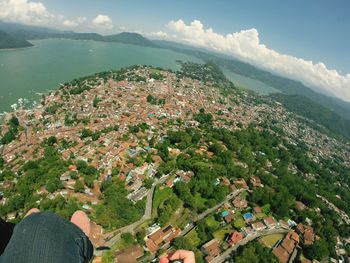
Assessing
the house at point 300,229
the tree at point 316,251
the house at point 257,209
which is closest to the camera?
the tree at point 316,251

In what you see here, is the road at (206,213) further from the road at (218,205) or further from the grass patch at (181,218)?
the grass patch at (181,218)

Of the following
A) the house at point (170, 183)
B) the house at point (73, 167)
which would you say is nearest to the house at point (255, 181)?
the house at point (170, 183)

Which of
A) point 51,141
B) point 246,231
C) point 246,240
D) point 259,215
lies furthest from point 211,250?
point 51,141

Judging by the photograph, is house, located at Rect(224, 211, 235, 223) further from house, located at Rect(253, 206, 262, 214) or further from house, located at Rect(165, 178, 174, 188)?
house, located at Rect(165, 178, 174, 188)

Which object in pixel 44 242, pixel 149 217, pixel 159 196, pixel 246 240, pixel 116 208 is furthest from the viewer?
pixel 159 196

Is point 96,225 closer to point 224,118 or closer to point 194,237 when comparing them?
point 194,237

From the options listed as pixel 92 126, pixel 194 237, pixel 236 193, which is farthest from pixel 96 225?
pixel 92 126

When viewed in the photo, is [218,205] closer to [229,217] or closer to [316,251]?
[229,217]
